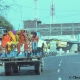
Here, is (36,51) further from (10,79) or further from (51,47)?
(51,47)

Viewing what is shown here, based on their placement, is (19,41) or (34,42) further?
(34,42)

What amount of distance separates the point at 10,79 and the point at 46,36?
359 feet

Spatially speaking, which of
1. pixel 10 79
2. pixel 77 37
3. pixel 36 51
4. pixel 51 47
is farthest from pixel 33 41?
pixel 77 37

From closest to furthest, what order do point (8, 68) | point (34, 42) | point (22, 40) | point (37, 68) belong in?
point (22, 40) < point (34, 42) < point (8, 68) < point (37, 68)

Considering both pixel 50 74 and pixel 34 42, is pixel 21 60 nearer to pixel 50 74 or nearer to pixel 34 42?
pixel 34 42

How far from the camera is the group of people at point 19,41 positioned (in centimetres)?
2270

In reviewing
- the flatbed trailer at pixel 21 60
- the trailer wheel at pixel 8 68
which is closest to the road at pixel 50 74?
the trailer wheel at pixel 8 68

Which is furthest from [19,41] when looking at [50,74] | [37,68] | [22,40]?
[50,74]

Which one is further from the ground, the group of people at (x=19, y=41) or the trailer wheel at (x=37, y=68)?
the group of people at (x=19, y=41)

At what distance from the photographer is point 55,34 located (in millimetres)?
130875

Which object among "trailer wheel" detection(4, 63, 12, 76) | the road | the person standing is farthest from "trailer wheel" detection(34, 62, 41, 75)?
"trailer wheel" detection(4, 63, 12, 76)

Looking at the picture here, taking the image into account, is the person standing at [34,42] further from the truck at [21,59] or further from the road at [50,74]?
the road at [50,74]

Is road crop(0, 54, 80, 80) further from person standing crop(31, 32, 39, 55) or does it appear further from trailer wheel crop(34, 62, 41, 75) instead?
person standing crop(31, 32, 39, 55)

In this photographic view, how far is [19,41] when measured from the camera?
22891mm
